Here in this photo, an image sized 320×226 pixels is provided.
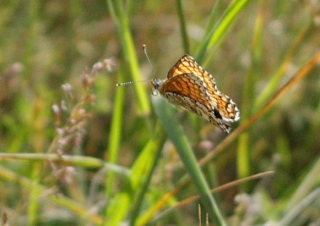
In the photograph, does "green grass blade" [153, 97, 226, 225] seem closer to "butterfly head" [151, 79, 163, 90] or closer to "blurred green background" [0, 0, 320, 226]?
"blurred green background" [0, 0, 320, 226]

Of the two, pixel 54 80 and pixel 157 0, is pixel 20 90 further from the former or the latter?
pixel 157 0

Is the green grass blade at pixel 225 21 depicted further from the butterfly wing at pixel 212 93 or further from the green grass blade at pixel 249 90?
the green grass blade at pixel 249 90

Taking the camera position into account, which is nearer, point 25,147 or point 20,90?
point 25,147

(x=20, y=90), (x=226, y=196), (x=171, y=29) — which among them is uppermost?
(x=171, y=29)

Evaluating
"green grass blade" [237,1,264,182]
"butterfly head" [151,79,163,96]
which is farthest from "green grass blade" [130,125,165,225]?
"green grass blade" [237,1,264,182]

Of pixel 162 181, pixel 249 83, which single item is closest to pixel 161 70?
pixel 249 83

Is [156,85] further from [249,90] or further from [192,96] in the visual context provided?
[249,90]

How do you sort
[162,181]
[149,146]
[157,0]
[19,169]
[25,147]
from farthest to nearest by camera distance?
[157,0] < [25,147] < [19,169] < [162,181] < [149,146]

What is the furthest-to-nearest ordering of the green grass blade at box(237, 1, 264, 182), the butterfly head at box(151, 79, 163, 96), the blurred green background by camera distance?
the green grass blade at box(237, 1, 264, 182) → the butterfly head at box(151, 79, 163, 96) → the blurred green background
